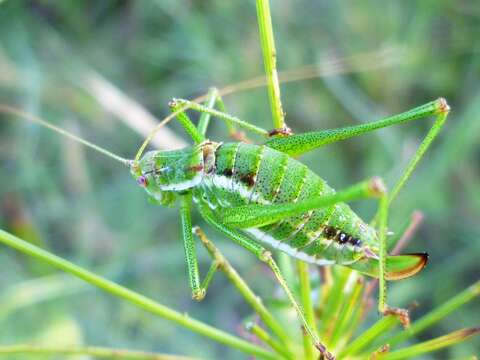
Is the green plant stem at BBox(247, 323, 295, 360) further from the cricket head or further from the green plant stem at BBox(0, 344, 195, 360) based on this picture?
the cricket head

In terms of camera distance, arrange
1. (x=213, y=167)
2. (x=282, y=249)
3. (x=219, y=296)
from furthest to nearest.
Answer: (x=219, y=296) → (x=213, y=167) → (x=282, y=249)

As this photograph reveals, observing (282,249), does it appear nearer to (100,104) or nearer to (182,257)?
(182,257)

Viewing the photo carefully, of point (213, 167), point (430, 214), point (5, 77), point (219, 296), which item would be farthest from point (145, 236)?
point (213, 167)

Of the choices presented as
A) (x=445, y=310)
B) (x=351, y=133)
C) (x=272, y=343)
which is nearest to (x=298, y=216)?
(x=351, y=133)

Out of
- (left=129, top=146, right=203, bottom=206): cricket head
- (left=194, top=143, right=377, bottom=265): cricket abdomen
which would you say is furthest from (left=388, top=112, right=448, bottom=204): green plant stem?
(left=129, top=146, right=203, bottom=206): cricket head

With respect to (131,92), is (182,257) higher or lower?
lower

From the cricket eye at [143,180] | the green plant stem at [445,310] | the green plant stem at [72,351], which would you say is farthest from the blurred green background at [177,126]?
the green plant stem at [445,310]
